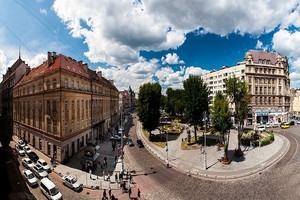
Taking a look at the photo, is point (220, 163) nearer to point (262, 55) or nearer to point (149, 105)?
point (149, 105)

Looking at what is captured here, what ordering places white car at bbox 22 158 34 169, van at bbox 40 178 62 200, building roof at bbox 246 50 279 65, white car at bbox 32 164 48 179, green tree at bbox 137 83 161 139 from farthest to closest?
1. building roof at bbox 246 50 279 65
2. green tree at bbox 137 83 161 139
3. white car at bbox 22 158 34 169
4. white car at bbox 32 164 48 179
5. van at bbox 40 178 62 200

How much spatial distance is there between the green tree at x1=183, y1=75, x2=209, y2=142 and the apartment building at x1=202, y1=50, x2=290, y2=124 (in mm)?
33875

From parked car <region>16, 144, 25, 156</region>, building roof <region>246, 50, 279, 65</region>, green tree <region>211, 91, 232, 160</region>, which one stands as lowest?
→ parked car <region>16, 144, 25, 156</region>

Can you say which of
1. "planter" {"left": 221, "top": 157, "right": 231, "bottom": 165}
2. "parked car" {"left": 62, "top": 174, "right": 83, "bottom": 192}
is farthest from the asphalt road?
"parked car" {"left": 62, "top": 174, "right": 83, "bottom": 192}

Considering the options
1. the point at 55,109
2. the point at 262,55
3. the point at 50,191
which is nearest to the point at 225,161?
the point at 50,191

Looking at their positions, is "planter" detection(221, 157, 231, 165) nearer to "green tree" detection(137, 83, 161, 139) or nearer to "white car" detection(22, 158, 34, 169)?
"green tree" detection(137, 83, 161, 139)

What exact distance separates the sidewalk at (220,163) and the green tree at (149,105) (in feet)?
28.0

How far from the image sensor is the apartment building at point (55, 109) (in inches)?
1297

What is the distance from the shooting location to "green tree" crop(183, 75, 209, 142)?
41594 mm

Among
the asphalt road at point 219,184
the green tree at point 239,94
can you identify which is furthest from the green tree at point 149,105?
the green tree at point 239,94

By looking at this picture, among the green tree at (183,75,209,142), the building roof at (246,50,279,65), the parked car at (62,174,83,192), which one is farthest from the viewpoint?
the building roof at (246,50,279,65)

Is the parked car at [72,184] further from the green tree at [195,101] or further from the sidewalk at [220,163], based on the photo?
the green tree at [195,101]

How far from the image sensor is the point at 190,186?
79.0 ft

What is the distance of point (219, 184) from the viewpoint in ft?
80.9
